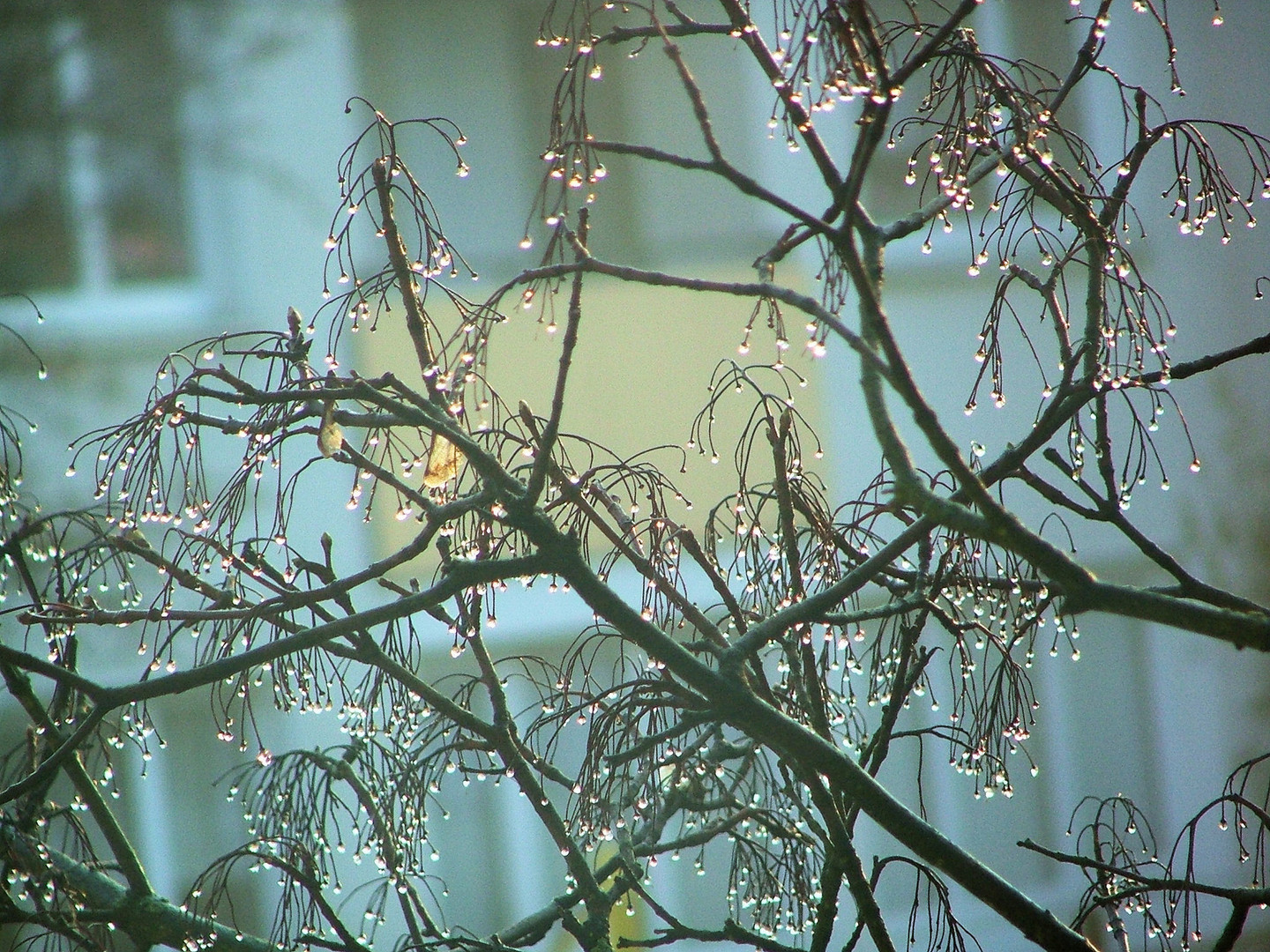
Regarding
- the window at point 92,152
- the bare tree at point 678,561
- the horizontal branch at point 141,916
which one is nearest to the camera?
the bare tree at point 678,561

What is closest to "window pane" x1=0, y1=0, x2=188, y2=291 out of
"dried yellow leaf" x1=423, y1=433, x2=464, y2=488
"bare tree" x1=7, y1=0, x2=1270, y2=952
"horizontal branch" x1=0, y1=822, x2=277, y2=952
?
"bare tree" x1=7, y1=0, x2=1270, y2=952

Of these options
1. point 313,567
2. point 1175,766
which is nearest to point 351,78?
point 313,567

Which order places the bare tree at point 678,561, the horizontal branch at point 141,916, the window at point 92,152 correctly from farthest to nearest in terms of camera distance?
the window at point 92,152, the horizontal branch at point 141,916, the bare tree at point 678,561

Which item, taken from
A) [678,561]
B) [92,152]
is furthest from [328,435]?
[92,152]

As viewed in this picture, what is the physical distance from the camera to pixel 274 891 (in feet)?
10.5

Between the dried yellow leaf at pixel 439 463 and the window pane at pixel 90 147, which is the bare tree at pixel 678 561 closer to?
the dried yellow leaf at pixel 439 463

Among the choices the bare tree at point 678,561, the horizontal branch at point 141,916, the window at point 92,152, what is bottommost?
the horizontal branch at point 141,916

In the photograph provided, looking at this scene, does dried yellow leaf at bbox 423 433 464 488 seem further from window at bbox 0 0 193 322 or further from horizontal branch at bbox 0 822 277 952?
window at bbox 0 0 193 322

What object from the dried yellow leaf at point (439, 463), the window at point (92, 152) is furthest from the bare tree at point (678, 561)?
the window at point (92, 152)

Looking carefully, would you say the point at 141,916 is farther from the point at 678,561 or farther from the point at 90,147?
the point at 90,147

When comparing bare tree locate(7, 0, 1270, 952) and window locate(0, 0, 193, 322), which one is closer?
bare tree locate(7, 0, 1270, 952)

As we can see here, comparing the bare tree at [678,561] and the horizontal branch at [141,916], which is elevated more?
the bare tree at [678,561]

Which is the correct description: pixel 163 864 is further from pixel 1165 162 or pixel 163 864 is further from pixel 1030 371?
pixel 1165 162

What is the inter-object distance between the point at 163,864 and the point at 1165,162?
Answer: 3536 millimetres
